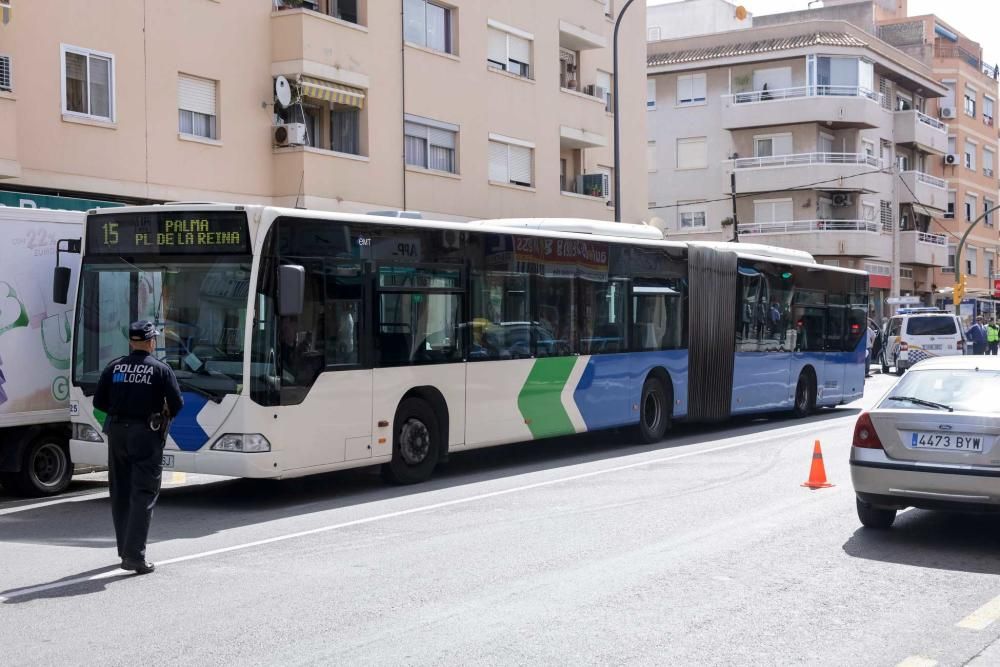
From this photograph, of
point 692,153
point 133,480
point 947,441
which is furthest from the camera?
point 692,153

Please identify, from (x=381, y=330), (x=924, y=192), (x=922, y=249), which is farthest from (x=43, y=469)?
(x=924, y=192)

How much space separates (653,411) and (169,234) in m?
8.59

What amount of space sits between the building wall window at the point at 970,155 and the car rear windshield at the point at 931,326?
1390 inches

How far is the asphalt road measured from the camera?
6.47 m

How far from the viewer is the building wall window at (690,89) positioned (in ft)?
182

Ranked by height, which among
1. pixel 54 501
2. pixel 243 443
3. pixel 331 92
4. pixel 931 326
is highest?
pixel 331 92

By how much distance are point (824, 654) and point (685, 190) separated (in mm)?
50341

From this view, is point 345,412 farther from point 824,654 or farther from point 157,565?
point 824,654

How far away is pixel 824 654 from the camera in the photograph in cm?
633

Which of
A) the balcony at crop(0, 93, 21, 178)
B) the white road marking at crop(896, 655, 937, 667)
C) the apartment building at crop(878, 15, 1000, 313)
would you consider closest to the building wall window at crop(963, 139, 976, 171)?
the apartment building at crop(878, 15, 1000, 313)

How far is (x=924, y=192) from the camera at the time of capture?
6006 cm

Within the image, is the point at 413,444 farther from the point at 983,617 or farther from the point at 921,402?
the point at 983,617

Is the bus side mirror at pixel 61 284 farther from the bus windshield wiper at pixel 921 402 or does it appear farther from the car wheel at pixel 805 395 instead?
the car wheel at pixel 805 395

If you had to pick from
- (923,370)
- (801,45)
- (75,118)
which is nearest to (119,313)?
(923,370)
